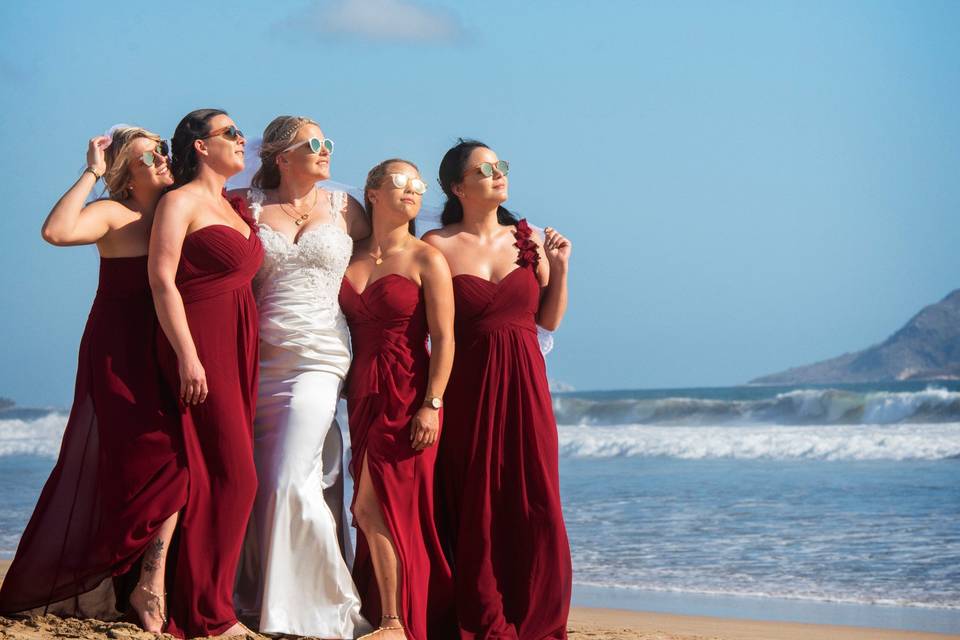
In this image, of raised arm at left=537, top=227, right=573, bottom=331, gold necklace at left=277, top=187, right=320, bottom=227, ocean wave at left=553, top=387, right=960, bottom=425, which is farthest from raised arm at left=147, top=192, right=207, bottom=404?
ocean wave at left=553, top=387, right=960, bottom=425

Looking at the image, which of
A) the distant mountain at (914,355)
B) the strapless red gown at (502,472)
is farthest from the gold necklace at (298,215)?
the distant mountain at (914,355)

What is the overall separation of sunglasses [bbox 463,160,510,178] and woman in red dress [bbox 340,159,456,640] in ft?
1.02

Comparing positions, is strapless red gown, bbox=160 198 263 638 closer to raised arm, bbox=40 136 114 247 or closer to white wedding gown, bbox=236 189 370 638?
white wedding gown, bbox=236 189 370 638

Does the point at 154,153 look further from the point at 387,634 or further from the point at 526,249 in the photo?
the point at 387,634

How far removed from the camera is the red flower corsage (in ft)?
17.7

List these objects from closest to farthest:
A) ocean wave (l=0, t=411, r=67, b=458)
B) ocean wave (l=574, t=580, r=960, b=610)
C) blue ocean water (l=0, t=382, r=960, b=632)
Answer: ocean wave (l=574, t=580, r=960, b=610) → blue ocean water (l=0, t=382, r=960, b=632) → ocean wave (l=0, t=411, r=67, b=458)

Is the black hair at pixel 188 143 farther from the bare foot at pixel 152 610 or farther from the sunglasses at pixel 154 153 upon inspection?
the bare foot at pixel 152 610

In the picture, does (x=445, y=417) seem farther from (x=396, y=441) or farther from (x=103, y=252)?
(x=103, y=252)

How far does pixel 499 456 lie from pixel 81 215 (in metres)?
1.99

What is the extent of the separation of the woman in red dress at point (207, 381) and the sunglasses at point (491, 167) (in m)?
1.09

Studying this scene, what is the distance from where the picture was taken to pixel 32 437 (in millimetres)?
25750

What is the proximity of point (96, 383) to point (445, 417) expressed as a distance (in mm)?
1459

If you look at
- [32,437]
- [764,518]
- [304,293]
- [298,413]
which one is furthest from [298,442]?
[32,437]

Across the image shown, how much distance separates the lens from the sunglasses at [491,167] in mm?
5398
